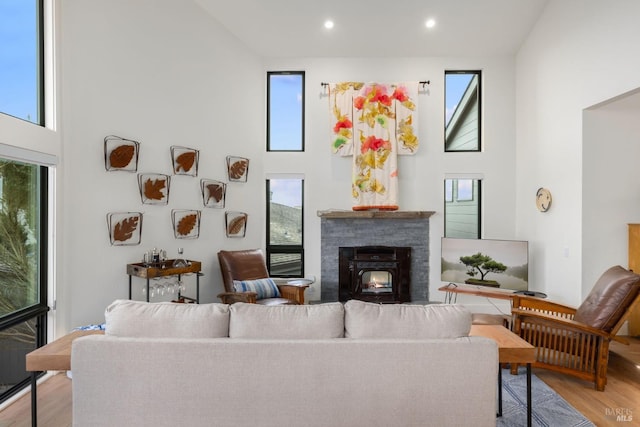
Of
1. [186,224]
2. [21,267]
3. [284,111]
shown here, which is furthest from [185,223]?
[284,111]

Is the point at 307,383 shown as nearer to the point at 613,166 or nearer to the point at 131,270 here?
the point at 131,270

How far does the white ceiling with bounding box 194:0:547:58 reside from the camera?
194 inches

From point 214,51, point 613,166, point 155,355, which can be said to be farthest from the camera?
point 214,51

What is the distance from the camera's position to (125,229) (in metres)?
3.88

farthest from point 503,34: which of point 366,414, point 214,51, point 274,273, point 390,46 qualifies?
point 366,414

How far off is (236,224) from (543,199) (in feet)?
13.4

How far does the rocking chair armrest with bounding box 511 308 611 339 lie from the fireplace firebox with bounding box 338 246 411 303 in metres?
2.43

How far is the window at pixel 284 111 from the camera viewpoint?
236 inches

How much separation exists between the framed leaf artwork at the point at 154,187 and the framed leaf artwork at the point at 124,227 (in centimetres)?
22

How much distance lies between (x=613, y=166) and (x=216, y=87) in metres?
4.82

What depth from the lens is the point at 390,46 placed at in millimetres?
5625

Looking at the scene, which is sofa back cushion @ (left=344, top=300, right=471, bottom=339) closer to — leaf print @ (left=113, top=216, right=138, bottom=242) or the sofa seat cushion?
the sofa seat cushion

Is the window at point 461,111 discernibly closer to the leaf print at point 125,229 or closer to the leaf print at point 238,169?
the leaf print at point 238,169

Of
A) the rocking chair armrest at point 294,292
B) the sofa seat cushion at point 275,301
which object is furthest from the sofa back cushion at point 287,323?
the rocking chair armrest at point 294,292
